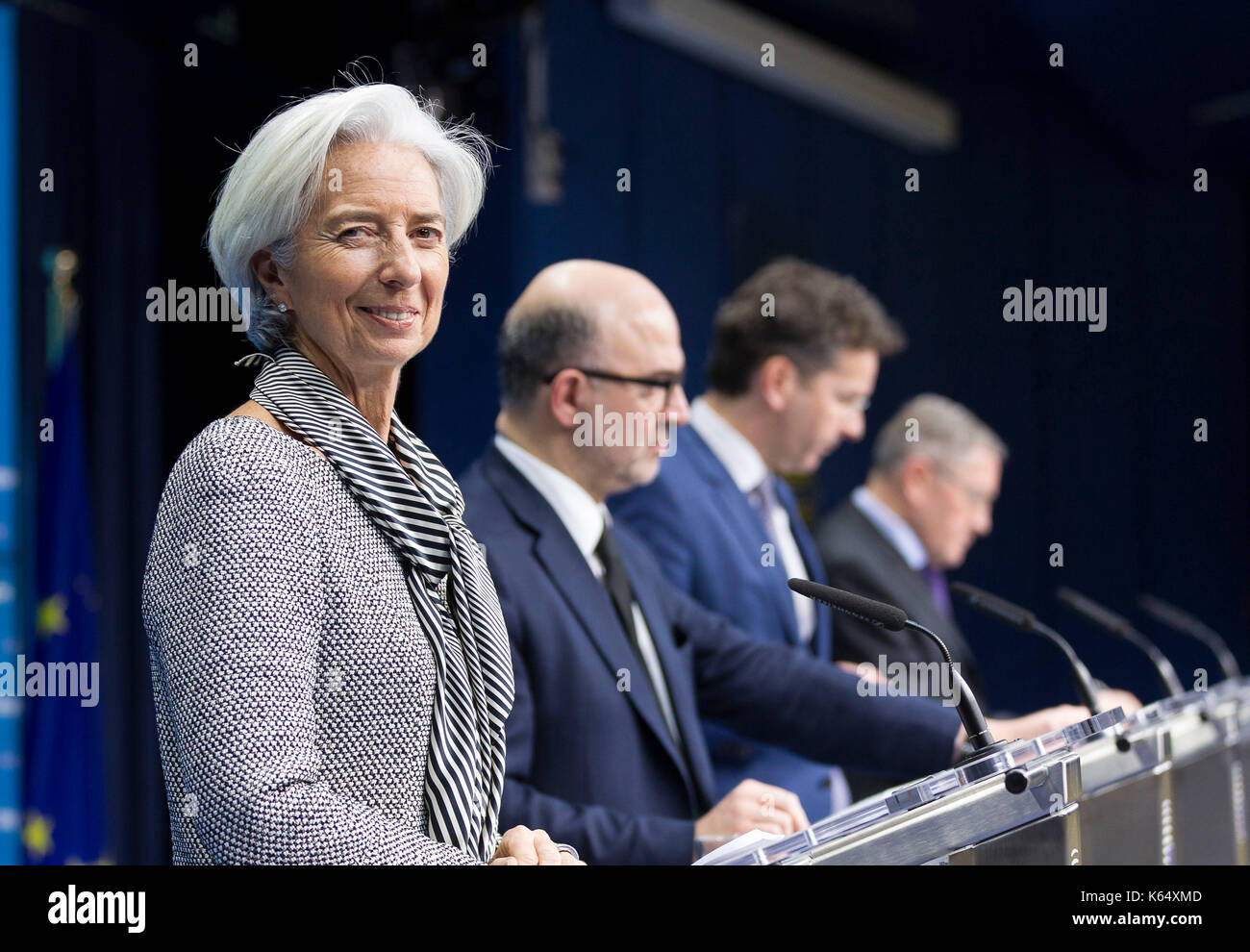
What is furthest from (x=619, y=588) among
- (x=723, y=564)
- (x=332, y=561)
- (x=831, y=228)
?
(x=831, y=228)

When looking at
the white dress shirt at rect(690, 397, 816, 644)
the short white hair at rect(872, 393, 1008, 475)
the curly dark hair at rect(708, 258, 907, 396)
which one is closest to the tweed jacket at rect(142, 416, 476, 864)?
the white dress shirt at rect(690, 397, 816, 644)

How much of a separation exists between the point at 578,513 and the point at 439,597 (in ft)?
2.03

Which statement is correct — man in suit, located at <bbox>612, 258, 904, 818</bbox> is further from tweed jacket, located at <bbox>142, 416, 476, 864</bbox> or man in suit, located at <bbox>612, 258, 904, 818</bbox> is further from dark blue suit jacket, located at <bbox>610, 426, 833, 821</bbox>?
tweed jacket, located at <bbox>142, 416, 476, 864</bbox>

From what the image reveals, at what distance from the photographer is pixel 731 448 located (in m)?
2.78

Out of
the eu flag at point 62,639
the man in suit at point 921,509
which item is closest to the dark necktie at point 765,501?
the man in suit at point 921,509

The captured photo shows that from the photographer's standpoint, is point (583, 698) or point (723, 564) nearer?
point (583, 698)

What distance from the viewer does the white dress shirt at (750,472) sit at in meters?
2.69

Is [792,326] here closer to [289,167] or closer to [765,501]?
[765,501]

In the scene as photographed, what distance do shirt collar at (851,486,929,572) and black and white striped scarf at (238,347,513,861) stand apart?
7.46ft

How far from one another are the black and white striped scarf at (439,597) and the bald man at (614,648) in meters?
0.34

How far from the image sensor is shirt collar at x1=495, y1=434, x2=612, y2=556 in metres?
1.88

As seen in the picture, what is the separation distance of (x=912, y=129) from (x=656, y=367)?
428 cm

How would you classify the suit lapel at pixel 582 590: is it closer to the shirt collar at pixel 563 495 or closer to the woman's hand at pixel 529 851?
the shirt collar at pixel 563 495

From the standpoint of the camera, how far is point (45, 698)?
3.34 meters
